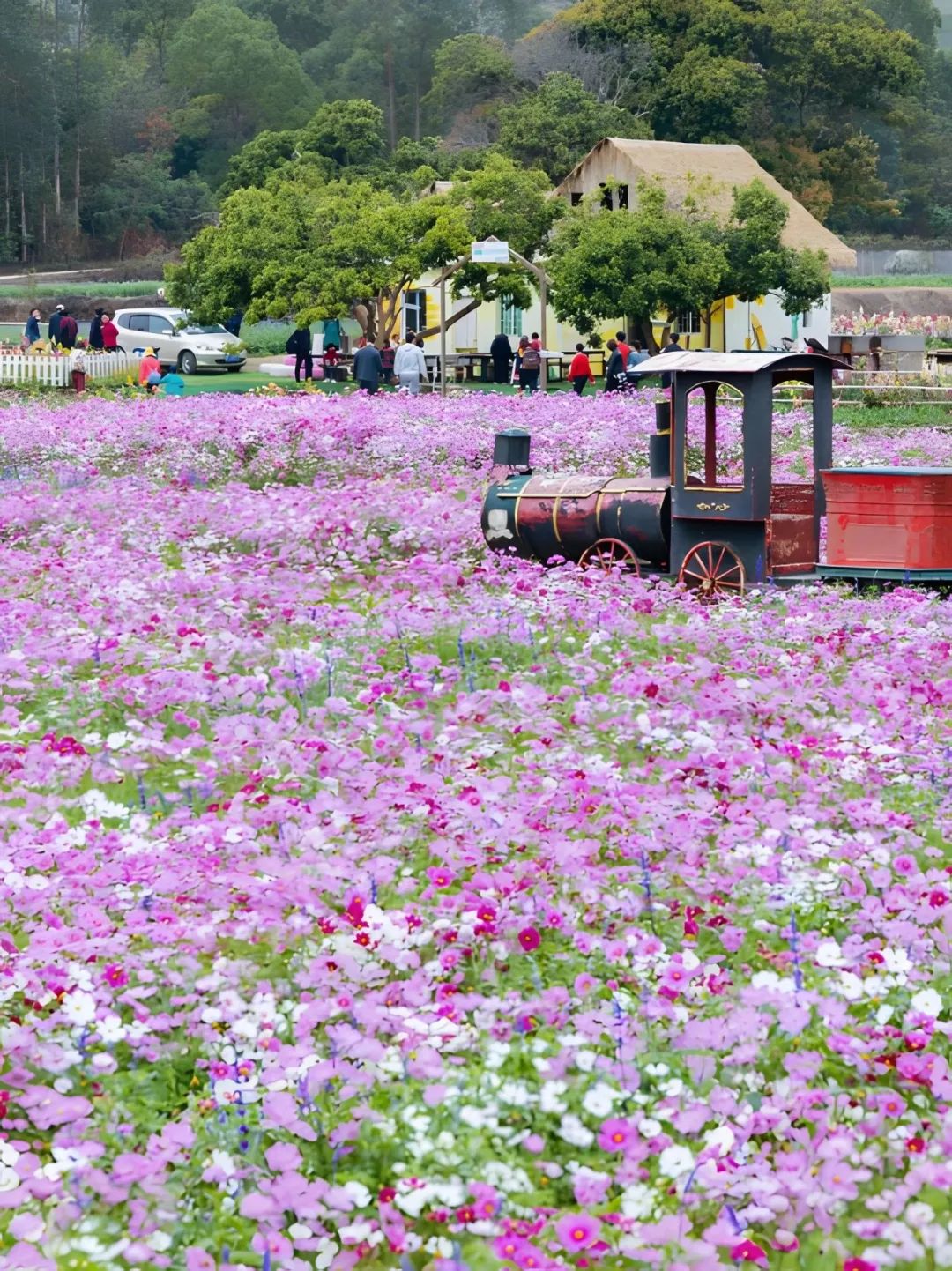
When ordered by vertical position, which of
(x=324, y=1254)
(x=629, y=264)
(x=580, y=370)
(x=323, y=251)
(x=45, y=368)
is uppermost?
(x=323, y=251)

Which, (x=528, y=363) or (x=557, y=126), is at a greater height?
(x=557, y=126)

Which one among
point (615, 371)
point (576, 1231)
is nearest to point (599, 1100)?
point (576, 1231)

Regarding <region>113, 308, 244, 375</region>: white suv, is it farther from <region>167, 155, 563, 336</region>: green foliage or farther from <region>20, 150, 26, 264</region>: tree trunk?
<region>20, 150, 26, 264</region>: tree trunk

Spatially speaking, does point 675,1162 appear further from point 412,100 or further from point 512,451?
point 412,100

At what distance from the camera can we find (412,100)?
310ft

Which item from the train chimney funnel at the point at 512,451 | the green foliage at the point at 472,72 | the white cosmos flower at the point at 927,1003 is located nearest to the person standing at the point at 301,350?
the train chimney funnel at the point at 512,451

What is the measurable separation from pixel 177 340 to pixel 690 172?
1337cm

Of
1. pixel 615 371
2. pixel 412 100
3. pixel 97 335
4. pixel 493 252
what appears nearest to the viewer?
pixel 493 252

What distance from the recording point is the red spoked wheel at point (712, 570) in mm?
12297

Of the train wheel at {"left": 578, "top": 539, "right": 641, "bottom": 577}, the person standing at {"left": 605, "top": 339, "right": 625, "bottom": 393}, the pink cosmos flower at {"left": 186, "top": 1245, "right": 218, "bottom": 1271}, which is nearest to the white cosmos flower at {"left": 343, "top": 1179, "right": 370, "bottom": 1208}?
the pink cosmos flower at {"left": 186, "top": 1245, "right": 218, "bottom": 1271}

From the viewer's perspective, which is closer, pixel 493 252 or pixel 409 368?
pixel 493 252

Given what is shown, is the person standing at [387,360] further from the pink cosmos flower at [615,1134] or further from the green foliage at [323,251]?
the pink cosmos flower at [615,1134]

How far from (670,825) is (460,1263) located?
2587 millimetres

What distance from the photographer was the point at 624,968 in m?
5.39
